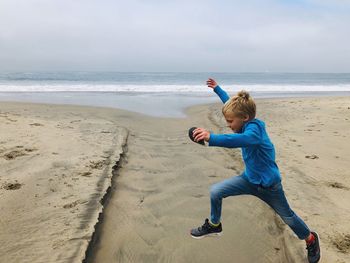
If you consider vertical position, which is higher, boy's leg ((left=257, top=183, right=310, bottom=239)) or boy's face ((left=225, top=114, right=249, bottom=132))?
boy's face ((left=225, top=114, right=249, bottom=132))

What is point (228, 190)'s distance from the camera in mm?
3615

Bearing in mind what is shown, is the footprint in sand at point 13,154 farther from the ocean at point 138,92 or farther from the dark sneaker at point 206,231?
the ocean at point 138,92

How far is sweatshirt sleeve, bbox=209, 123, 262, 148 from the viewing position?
2.92 metres

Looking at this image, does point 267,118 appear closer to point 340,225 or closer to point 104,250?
point 340,225

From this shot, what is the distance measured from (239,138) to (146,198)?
2441mm

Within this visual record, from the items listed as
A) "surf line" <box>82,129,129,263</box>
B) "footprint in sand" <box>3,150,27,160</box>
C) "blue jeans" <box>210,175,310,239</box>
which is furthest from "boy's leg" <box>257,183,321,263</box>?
"footprint in sand" <box>3,150,27,160</box>

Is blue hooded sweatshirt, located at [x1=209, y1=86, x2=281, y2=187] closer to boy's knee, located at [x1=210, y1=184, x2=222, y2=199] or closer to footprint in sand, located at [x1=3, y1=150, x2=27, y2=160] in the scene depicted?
boy's knee, located at [x1=210, y1=184, x2=222, y2=199]

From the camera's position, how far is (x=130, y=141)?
333 inches

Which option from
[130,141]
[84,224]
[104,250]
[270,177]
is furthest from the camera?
[130,141]

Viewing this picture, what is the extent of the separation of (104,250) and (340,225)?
8.26 feet

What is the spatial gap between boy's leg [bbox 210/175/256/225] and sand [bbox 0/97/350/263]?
427 mm

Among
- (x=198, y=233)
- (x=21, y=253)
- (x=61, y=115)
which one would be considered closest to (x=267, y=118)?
(x=61, y=115)

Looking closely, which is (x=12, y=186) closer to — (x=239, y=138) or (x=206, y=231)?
(x=206, y=231)

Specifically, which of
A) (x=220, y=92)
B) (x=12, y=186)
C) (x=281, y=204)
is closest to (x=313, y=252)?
(x=281, y=204)
